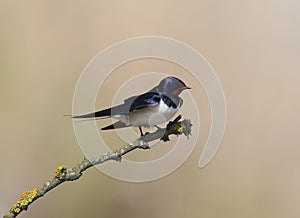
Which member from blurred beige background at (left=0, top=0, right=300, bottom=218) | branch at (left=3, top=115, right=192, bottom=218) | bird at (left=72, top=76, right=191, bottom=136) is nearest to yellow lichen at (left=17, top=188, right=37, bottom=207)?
branch at (left=3, top=115, right=192, bottom=218)

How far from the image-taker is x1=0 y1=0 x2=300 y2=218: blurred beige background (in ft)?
2.67

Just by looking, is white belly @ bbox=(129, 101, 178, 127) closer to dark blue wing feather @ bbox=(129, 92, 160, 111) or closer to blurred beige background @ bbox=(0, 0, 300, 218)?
dark blue wing feather @ bbox=(129, 92, 160, 111)

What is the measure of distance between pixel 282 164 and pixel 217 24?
1.04 ft

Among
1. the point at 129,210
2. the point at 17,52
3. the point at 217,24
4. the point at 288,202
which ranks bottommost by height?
the point at 288,202

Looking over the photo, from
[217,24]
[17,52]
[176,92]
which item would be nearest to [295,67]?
[217,24]

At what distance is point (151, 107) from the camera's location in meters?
0.48

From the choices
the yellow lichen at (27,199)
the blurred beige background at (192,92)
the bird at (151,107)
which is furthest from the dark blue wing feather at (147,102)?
the blurred beige background at (192,92)

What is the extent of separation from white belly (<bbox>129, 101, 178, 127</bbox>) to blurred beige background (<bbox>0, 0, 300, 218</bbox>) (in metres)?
0.30

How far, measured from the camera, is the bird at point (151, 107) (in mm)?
481

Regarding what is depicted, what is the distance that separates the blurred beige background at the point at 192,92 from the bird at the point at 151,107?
0.29m

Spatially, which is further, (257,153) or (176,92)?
(257,153)

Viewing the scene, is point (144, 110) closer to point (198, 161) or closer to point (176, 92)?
point (176, 92)

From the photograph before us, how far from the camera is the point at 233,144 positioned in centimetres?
82

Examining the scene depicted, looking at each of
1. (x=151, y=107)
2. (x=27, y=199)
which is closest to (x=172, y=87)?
(x=151, y=107)
